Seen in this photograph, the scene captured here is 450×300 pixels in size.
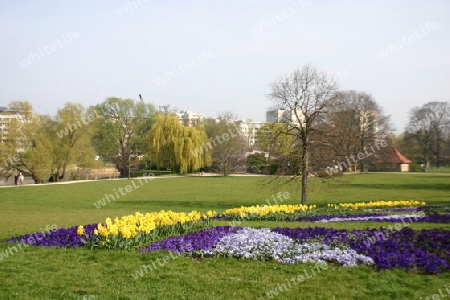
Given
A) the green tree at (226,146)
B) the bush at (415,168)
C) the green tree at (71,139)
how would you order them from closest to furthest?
the green tree at (71,139)
the green tree at (226,146)
the bush at (415,168)

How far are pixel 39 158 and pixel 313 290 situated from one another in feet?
147

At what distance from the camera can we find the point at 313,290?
5855 millimetres

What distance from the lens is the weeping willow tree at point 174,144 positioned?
5844cm

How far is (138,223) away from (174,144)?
49.3 meters

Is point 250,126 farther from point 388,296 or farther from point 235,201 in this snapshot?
point 388,296

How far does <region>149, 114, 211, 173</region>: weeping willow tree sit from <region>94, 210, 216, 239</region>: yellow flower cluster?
4800 centimetres

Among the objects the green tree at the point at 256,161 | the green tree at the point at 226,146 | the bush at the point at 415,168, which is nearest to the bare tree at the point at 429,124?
the bush at the point at 415,168

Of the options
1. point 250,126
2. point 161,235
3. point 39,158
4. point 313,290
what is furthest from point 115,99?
point 313,290

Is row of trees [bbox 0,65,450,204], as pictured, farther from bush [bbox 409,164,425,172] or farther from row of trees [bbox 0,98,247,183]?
bush [bbox 409,164,425,172]

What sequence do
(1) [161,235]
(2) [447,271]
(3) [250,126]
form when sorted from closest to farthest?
(2) [447,271] < (1) [161,235] < (3) [250,126]

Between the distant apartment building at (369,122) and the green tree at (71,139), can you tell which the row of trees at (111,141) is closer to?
the green tree at (71,139)

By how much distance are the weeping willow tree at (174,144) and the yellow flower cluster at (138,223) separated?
48.0 metres

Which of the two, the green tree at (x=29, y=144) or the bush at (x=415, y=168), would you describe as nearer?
the green tree at (x=29, y=144)

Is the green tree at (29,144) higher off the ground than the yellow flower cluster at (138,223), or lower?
higher
